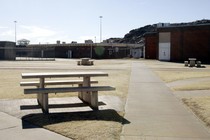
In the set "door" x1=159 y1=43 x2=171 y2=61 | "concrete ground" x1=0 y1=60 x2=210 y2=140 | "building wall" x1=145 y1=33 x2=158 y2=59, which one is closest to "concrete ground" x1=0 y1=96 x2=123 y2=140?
"concrete ground" x1=0 y1=60 x2=210 y2=140

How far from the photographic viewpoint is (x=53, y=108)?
9.53m

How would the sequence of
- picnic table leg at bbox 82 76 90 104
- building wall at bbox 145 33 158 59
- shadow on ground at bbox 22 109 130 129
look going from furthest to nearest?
building wall at bbox 145 33 158 59, picnic table leg at bbox 82 76 90 104, shadow on ground at bbox 22 109 130 129

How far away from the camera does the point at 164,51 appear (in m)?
66.1

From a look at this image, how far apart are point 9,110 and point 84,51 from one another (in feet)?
269

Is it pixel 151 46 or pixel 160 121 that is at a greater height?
pixel 151 46

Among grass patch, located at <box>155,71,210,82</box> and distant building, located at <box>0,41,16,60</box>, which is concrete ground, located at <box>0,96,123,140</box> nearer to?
grass patch, located at <box>155,71,210,82</box>

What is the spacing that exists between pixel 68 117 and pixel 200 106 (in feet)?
13.3

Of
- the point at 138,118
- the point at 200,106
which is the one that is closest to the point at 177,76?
the point at 200,106

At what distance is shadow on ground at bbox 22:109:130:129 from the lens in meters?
7.84

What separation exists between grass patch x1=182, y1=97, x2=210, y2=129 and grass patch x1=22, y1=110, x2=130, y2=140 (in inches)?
79.0

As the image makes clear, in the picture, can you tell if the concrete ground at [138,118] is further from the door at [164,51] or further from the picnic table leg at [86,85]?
the door at [164,51]

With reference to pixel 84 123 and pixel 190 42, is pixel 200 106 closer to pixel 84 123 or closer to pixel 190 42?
pixel 84 123

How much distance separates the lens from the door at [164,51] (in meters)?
65.6

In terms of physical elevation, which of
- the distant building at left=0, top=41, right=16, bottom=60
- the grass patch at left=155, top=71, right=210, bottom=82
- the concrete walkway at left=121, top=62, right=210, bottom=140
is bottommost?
the concrete walkway at left=121, top=62, right=210, bottom=140
